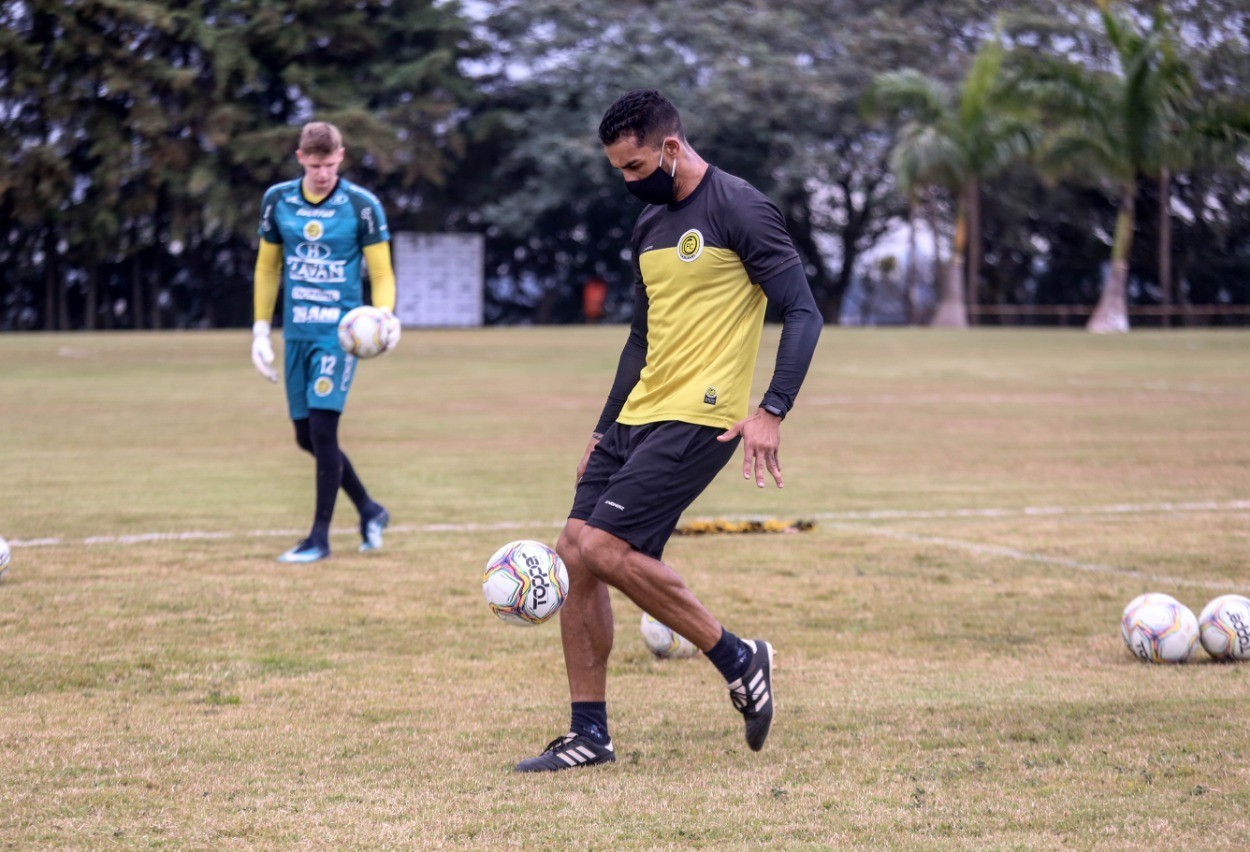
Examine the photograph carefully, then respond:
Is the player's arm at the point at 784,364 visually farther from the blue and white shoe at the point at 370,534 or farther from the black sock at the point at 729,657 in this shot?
the blue and white shoe at the point at 370,534

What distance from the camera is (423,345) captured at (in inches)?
1305

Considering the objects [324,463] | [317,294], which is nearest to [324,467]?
[324,463]

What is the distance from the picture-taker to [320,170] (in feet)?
28.5

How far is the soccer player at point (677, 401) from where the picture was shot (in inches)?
197

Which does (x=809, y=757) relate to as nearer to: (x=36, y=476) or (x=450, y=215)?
(x=36, y=476)

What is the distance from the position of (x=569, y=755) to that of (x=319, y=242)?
15.7 feet

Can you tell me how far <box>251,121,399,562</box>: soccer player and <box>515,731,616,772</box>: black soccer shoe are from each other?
165 inches

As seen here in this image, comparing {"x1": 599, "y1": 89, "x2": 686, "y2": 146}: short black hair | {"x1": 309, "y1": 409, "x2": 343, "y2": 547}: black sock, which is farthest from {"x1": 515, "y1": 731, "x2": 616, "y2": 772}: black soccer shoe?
{"x1": 309, "y1": 409, "x2": 343, "y2": 547}: black sock

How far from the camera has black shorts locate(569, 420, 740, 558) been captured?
500 cm

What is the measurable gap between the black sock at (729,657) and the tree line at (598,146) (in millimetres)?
34531

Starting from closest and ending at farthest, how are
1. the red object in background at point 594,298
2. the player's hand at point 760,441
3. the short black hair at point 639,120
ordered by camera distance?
the player's hand at point 760,441 < the short black hair at point 639,120 < the red object in background at point 594,298

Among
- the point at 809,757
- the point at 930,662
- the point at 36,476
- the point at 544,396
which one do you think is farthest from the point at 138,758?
the point at 544,396

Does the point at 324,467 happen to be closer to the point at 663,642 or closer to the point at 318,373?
the point at 318,373

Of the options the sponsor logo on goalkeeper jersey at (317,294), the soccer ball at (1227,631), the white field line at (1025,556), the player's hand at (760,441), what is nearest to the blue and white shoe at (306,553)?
the sponsor logo on goalkeeper jersey at (317,294)
